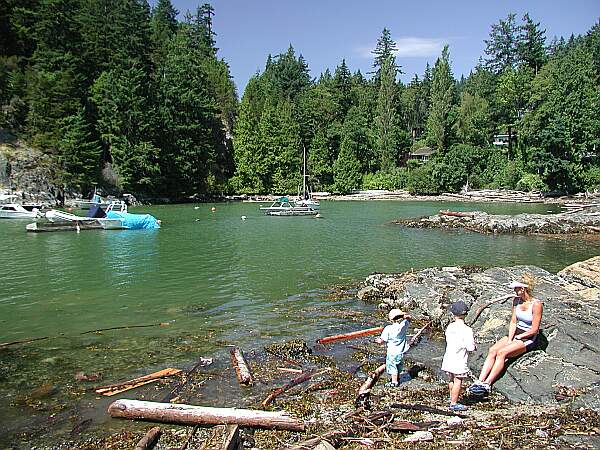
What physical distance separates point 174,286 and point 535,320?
15.7m

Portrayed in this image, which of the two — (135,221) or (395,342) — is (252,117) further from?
(395,342)

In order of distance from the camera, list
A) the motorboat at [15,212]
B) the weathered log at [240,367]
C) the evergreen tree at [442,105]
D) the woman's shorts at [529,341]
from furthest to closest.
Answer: the evergreen tree at [442,105] < the motorboat at [15,212] < the weathered log at [240,367] < the woman's shorts at [529,341]

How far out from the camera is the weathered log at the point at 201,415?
829cm

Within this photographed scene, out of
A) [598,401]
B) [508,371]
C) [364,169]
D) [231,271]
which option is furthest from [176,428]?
[364,169]

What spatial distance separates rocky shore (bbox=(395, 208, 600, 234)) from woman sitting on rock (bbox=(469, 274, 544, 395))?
110 ft

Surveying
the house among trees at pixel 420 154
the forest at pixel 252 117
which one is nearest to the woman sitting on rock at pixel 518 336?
the forest at pixel 252 117

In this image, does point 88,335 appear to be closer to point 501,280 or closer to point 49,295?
point 49,295

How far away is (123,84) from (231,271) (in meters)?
56.3

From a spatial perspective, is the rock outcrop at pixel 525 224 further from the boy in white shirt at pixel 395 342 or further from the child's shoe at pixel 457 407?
the child's shoe at pixel 457 407

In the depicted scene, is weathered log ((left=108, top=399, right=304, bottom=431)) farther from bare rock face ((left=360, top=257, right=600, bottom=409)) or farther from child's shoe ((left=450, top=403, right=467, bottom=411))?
bare rock face ((left=360, top=257, right=600, bottom=409))

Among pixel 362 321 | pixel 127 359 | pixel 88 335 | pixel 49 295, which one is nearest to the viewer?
pixel 127 359

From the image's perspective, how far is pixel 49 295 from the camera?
1989cm

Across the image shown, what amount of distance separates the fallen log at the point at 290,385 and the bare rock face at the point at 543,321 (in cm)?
291

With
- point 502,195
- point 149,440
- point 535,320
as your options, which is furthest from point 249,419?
point 502,195
